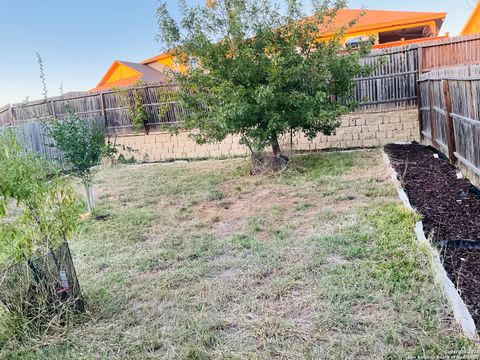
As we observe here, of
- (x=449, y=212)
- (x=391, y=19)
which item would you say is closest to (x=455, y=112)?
(x=449, y=212)

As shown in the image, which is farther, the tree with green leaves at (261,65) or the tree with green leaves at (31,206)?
the tree with green leaves at (261,65)

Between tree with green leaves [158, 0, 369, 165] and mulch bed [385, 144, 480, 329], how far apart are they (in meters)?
1.71

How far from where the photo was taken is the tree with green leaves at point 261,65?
6.39 m

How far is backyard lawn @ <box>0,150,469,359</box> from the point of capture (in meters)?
2.21

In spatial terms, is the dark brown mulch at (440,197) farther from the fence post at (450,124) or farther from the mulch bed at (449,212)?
the fence post at (450,124)

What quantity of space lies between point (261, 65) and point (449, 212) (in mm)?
3844

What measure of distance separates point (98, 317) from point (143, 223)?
2211 millimetres

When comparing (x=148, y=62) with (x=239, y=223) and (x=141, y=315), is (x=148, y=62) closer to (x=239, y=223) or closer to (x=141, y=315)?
(x=239, y=223)

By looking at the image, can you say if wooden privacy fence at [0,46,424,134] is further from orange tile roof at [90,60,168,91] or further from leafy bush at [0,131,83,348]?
orange tile roof at [90,60,168,91]

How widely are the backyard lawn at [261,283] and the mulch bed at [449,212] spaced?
0.19 m

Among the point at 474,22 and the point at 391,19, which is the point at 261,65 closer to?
the point at 391,19

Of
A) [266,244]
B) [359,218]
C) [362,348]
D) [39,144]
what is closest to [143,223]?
[266,244]

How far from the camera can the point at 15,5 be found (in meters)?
11.1

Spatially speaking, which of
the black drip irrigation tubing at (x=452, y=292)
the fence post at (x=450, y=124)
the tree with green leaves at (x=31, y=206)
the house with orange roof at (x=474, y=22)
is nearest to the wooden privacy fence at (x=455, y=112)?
the fence post at (x=450, y=124)
